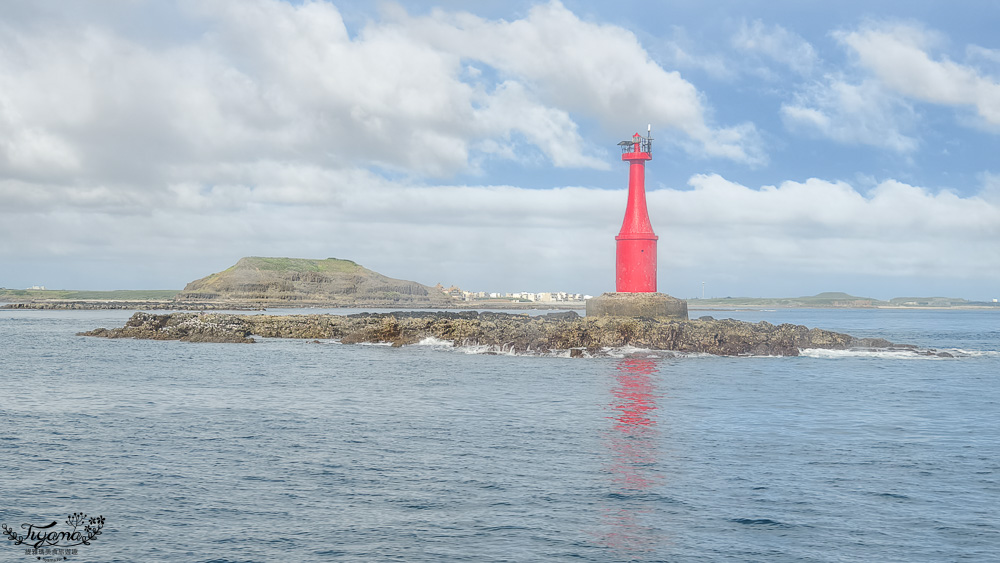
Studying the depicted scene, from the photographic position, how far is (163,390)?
22.9 metres

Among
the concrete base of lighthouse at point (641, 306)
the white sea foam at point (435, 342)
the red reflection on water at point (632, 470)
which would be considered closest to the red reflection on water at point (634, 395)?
the red reflection on water at point (632, 470)

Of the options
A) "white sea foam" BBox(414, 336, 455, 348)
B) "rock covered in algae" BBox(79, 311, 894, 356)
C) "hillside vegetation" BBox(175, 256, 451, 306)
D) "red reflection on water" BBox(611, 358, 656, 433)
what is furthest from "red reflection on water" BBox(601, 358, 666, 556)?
"hillside vegetation" BBox(175, 256, 451, 306)

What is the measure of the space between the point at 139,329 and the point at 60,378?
26.0 metres

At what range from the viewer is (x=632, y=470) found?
12664 millimetres

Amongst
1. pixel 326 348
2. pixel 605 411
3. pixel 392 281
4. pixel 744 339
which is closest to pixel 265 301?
pixel 392 281

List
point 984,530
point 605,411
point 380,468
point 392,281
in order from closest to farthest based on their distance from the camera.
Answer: point 984,530 < point 380,468 < point 605,411 < point 392,281

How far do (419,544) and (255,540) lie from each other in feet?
6.56

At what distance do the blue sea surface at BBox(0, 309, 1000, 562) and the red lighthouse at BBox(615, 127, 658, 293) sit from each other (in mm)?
17590

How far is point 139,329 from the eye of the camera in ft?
165

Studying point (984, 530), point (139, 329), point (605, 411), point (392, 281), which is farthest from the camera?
point (392, 281)

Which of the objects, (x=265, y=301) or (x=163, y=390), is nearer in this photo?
(x=163, y=390)

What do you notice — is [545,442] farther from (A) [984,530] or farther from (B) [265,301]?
(B) [265,301]

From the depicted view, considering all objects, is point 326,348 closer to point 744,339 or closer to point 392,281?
point 744,339

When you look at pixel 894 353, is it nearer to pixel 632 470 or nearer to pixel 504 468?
pixel 632 470
